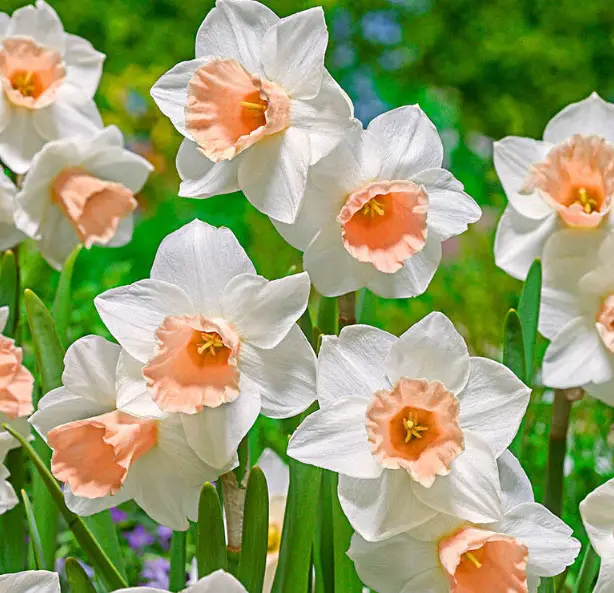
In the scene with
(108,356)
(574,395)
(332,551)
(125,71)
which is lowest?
(125,71)

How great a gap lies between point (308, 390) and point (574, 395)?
273mm

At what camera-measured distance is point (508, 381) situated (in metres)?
0.52

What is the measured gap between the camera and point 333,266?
56cm

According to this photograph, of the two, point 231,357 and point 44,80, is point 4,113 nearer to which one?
point 44,80

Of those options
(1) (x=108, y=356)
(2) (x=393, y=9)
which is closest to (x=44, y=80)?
(1) (x=108, y=356)

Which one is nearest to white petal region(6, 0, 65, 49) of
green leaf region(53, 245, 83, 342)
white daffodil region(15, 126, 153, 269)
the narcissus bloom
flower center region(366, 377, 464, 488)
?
white daffodil region(15, 126, 153, 269)

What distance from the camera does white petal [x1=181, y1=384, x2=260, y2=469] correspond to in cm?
51

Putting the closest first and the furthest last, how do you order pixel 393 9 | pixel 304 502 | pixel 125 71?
pixel 304 502
pixel 125 71
pixel 393 9

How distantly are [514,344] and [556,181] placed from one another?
0.13 m

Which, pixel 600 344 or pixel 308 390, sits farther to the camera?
pixel 600 344

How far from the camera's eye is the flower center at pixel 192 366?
0.50m

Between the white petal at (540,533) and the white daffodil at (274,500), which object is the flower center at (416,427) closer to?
the white petal at (540,533)

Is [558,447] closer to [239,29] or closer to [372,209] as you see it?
[372,209]

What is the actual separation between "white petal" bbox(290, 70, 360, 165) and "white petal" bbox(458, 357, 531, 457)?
143 mm
